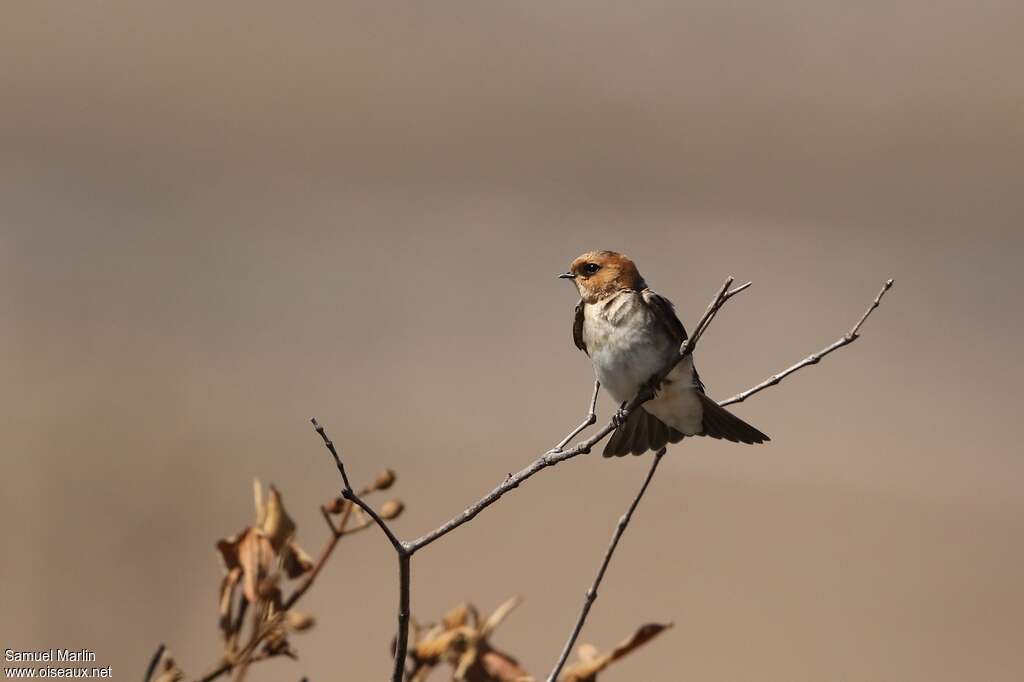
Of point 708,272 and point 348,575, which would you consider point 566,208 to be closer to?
point 708,272

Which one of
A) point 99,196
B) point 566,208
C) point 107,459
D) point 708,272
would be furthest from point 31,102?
point 107,459

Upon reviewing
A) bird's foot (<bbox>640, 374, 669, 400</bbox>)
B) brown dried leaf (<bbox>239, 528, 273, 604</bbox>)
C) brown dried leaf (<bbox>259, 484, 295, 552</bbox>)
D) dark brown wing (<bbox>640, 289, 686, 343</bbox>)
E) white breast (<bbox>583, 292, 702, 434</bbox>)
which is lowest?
brown dried leaf (<bbox>239, 528, 273, 604</bbox>)

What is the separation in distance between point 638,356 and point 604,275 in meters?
0.36

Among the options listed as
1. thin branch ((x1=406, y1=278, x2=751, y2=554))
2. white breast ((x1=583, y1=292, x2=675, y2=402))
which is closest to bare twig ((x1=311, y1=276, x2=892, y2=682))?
thin branch ((x1=406, y1=278, x2=751, y2=554))

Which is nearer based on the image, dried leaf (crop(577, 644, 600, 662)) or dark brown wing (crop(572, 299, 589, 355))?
dried leaf (crop(577, 644, 600, 662))

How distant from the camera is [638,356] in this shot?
4.21 meters

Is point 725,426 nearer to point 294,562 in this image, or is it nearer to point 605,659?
point 605,659

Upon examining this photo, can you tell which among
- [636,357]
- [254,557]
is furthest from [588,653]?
[636,357]

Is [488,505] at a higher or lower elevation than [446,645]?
higher

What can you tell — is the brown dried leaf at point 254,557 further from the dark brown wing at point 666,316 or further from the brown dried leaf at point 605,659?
the dark brown wing at point 666,316

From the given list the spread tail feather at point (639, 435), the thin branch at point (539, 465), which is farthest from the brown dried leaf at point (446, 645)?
the spread tail feather at point (639, 435)

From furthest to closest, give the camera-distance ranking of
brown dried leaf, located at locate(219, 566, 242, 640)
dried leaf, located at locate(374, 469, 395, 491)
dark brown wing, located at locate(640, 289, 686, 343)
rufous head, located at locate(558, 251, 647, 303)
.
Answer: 1. rufous head, located at locate(558, 251, 647, 303)
2. dark brown wing, located at locate(640, 289, 686, 343)
3. dried leaf, located at locate(374, 469, 395, 491)
4. brown dried leaf, located at locate(219, 566, 242, 640)

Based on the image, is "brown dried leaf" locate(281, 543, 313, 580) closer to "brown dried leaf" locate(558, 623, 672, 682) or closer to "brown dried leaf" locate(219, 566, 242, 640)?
"brown dried leaf" locate(219, 566, 242, 640)

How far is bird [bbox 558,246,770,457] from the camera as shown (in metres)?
4.22
